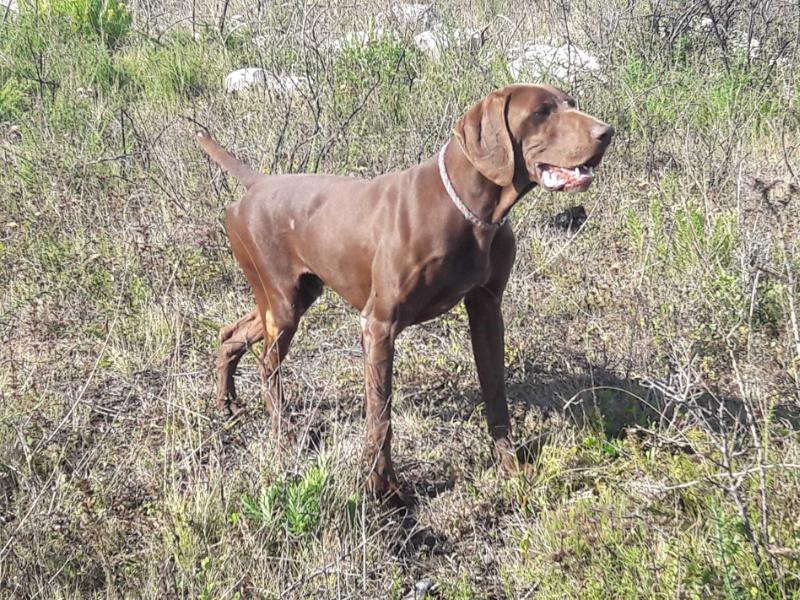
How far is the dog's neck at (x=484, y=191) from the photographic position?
10.6 feet

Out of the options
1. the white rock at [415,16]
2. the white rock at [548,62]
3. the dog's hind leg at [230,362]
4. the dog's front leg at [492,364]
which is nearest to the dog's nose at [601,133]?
the dog's front leg at [492,364]

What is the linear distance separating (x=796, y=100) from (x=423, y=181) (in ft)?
13.9

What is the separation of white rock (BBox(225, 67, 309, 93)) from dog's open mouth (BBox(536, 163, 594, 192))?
346 centimetres

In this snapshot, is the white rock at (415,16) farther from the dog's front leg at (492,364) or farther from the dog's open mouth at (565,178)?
the dog's open mouth at (565,178)

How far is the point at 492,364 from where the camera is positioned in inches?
144

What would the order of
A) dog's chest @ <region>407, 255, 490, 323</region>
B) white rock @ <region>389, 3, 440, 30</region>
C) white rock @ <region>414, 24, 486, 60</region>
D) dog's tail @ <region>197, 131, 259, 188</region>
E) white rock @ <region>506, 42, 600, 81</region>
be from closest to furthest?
1. dog's chest @ <region>407, 255, 490, 323</region>
2. dog's tail @ <region>197, 131, 259, 188</region>
3. white rock @ <region>506, 42, 600, 81</region>
4. white rock @ <region>414, 24, 486, 60</region>
5. white rock @ <region>389, 3, 440, 30</region>

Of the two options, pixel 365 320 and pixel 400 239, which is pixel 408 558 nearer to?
pixel 365 320

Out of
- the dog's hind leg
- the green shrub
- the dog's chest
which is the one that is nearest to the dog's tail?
the dog's hind leg

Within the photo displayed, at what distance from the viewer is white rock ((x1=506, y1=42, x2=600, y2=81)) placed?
6570 mm

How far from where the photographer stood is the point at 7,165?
239 inches

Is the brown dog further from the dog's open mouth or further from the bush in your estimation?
the bush

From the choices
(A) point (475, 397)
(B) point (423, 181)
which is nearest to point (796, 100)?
(A) point (475, 397)

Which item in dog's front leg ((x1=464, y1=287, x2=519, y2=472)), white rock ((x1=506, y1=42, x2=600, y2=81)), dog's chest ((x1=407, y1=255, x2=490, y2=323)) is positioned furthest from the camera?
white rock ((x1=506, y1=42, x2=600, y2=81))

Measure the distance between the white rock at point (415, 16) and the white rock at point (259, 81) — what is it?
3.79ft
